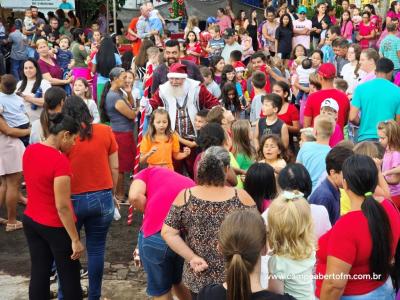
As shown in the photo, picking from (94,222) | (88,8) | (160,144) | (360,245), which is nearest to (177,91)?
(160,144)

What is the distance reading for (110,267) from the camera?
20.9 feet

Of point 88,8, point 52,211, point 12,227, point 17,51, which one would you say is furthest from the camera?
point 88,8

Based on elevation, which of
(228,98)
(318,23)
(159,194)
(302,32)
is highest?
(318,23)

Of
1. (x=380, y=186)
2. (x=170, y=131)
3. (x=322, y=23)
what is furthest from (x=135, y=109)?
(x=322, y=23)

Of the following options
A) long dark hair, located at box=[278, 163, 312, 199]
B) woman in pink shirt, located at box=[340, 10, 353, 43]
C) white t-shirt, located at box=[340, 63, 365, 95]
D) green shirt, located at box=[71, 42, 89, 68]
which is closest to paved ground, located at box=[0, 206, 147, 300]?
long dark hair, located at box=[278, 163, 312, 199]

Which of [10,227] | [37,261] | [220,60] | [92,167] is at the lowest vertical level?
[10,227]

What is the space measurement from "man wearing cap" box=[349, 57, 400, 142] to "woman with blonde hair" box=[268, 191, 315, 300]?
384 centimetres

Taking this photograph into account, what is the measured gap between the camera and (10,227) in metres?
7.38

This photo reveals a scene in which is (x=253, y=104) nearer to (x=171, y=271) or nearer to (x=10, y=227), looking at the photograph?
(x=10, y=227)

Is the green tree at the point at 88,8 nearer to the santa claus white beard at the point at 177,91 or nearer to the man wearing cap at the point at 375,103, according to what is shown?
the santa claus white beard at the point at 177,91

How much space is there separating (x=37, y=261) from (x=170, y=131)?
2.59 metres

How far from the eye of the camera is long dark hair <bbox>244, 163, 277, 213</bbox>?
14.3ft

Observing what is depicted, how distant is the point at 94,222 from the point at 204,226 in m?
1.56

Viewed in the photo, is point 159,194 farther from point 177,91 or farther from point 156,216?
point 177,91
